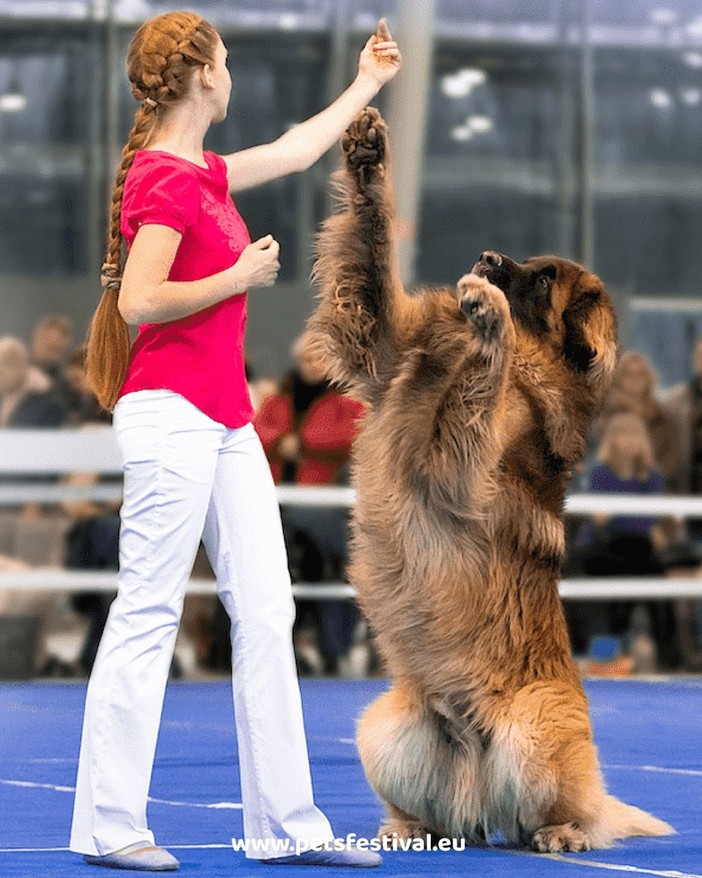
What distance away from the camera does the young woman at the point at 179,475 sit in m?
3.63

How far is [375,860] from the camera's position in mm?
3809

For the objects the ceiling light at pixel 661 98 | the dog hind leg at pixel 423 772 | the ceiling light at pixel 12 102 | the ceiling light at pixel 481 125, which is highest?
the ceiling light at pixel 661 98

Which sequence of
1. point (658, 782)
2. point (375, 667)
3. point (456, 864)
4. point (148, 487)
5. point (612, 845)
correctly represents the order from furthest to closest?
point (375, 667), point (658, 782), point (612, 845), point (456, 864), point (148, 487)

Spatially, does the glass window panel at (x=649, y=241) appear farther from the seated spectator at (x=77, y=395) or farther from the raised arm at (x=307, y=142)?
the raised arm at (x=307, y=142)

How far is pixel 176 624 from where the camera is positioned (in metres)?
3.72

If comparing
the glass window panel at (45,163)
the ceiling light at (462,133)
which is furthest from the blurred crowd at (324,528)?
the ceiling light at (462,133)

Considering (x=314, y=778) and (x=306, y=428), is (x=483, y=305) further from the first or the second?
(x=306, y=428)

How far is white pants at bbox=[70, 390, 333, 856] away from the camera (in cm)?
365

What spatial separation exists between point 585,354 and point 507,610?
29.1 inches

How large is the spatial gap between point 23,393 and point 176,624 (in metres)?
5.77

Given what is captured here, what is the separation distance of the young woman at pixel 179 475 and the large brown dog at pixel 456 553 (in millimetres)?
445

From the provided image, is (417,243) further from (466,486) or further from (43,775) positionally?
(466,486)

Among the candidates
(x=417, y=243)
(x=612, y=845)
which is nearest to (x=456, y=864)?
(x=612, y=845)

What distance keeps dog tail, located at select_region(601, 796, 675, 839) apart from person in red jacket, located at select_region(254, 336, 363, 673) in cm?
492
